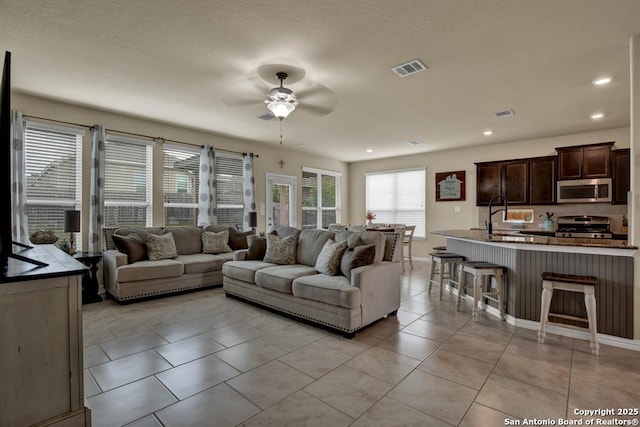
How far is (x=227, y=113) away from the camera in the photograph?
483 cm

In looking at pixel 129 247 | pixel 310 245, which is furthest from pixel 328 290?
pixel 129 247

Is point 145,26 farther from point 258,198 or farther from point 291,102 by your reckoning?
point 258,198

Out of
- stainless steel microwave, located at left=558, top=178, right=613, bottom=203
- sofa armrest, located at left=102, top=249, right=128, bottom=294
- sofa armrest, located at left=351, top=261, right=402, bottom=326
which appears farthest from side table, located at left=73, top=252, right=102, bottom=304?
stainless steel microwave, located at left=558, top=178, right=613, bottom=203

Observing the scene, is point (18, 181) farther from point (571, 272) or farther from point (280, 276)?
point (571, 272)

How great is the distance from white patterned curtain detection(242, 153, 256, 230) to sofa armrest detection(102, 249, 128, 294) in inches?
99.6

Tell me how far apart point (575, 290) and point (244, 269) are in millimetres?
3513

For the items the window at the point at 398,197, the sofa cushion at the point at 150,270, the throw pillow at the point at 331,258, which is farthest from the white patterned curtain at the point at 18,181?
the window at the point at 398,197

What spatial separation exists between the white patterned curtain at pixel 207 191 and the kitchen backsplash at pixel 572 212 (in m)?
5.65

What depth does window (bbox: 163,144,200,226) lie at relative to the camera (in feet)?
18.1

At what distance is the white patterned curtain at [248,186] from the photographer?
256 inches

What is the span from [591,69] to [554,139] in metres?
3.34

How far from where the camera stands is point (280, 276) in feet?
11.8

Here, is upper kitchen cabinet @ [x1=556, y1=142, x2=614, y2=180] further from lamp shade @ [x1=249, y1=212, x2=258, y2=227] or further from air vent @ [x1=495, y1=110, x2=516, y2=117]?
lamp shade @ [x1=249, y1=212, x2=258, y2=227]

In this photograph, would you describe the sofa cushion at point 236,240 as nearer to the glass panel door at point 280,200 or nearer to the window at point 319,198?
the glass panel door at point 280,200
